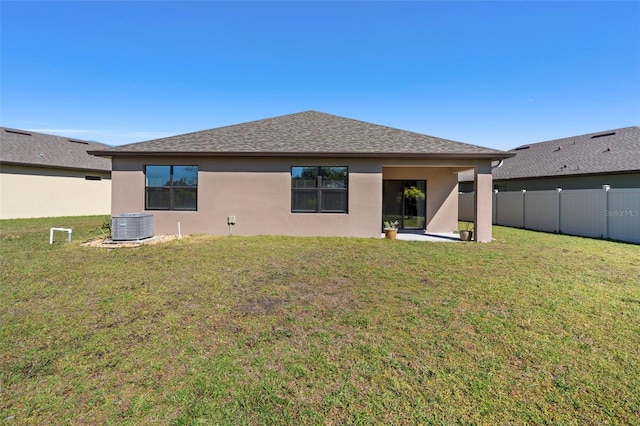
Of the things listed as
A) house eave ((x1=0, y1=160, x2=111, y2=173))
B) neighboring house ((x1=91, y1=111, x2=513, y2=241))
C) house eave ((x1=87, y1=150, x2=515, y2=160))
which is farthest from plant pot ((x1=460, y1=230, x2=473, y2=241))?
house eave ((x1=0, y1=160, x2=111, y2=173))

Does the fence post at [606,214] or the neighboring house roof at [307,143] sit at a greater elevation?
the neighboring house roof at [307,143]

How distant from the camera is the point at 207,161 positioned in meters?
11.1

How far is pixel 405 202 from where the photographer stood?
1321 centimetres

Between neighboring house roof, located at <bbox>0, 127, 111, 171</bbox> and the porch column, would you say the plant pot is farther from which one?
neighboring house roof, located at <bbox>0, 127, 111, 171</bbox>

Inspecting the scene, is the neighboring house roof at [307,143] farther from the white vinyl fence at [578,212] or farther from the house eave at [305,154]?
the white vinyl fence at [578,212]

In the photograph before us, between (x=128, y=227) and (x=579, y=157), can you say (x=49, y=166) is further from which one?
(x=579, y=157)

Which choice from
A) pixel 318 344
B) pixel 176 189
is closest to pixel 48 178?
pixel 176 189

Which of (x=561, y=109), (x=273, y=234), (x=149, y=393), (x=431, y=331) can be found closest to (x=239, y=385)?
(x=149, y=393)

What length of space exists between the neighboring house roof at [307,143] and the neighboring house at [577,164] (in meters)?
8.20

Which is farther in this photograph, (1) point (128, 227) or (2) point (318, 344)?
(1) point (128, 227)

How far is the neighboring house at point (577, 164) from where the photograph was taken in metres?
13.5

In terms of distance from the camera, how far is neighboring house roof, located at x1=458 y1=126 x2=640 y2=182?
1402 cm

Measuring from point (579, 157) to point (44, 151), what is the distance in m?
33.9

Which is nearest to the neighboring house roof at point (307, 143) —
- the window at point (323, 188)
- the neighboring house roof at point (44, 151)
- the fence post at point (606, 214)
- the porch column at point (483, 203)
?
the porch column at point (483, 203)
